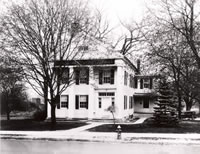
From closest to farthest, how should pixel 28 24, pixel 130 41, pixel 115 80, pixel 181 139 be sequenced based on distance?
pixel 181 139 → pixel 28 24 → pixel 115 80 → pixel 130 41

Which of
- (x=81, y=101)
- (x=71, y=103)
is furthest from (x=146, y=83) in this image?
(x=71, y=103)

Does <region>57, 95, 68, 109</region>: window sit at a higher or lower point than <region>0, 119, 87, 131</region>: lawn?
higher

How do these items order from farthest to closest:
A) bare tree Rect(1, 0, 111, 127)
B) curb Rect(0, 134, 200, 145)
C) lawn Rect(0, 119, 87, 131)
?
lawn Rect(0, 119, 87, 131) < bare tree Rect(1, 0, 111, 127) < curb Rect(0, 134, 200, 145)

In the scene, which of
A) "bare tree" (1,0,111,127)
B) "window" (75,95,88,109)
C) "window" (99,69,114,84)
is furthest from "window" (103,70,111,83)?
"bare tree" (1,0,111,127)

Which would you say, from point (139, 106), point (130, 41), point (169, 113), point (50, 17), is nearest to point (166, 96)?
point (169, 113)

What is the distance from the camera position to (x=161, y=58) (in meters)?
21.8

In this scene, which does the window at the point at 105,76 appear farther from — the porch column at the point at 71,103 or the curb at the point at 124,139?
the curb at the point at 124,139

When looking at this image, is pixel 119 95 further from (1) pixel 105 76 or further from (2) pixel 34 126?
(2) pixel 34 126

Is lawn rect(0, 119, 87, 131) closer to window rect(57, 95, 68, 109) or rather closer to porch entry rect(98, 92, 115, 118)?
porch entry rect(98, 92, 115, 118)

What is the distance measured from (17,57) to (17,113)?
82.9 ft

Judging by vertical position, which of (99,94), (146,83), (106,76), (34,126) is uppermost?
(106,76)

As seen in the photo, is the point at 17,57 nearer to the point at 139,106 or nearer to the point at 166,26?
the point at 166,26

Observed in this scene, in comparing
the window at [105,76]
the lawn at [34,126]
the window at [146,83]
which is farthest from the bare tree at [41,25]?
the window at [146,83]

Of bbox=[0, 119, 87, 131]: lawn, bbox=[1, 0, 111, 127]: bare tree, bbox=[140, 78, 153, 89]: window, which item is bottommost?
bbox=[0, 119, 87, 131]: lawn
